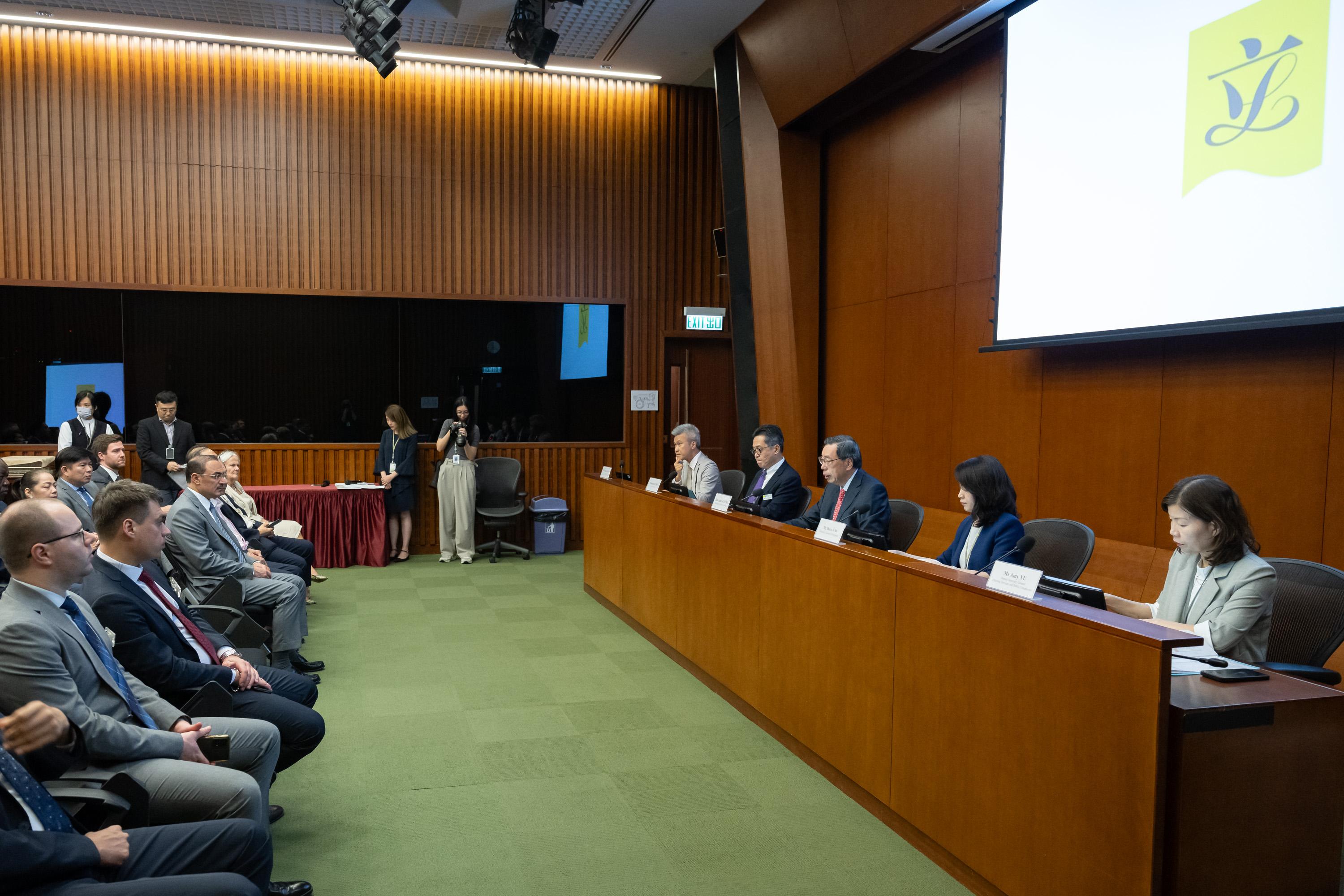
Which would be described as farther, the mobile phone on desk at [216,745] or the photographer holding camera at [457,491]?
the photographer holding camera at [457,491]

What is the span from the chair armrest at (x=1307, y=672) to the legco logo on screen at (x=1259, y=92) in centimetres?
209

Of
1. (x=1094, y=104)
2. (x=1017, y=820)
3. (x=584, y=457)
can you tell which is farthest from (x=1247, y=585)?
(x=584, y=457)

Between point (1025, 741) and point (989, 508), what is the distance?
1385mm

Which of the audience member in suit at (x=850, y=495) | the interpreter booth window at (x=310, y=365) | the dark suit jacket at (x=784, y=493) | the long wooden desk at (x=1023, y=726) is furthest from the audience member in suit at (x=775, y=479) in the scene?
the interpreter booth window at (x=310, y=365)

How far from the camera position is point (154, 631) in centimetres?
303

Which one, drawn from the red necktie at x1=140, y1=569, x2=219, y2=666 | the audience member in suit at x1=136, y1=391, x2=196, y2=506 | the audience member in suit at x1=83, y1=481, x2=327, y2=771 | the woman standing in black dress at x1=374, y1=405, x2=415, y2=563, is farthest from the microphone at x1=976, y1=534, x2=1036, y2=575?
the audience member in suit at x1=136, y1=391, x2=196, y2=506

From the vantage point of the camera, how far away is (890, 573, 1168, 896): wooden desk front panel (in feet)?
7.36

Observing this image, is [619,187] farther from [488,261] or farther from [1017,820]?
[1017,820]

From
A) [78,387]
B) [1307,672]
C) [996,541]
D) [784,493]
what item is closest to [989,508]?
[996,541]

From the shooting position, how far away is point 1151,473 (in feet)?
15.8

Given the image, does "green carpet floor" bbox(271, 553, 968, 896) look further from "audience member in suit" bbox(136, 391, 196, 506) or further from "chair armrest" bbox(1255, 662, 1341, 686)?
"audience member in suit" bbox(136, 391, 196, 506)

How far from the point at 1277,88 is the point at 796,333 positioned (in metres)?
4.38

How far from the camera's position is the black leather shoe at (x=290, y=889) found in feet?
9.10

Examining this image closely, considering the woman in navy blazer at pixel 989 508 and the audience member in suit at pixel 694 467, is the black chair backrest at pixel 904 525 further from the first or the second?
the audience member in suit at pixel 694 467
